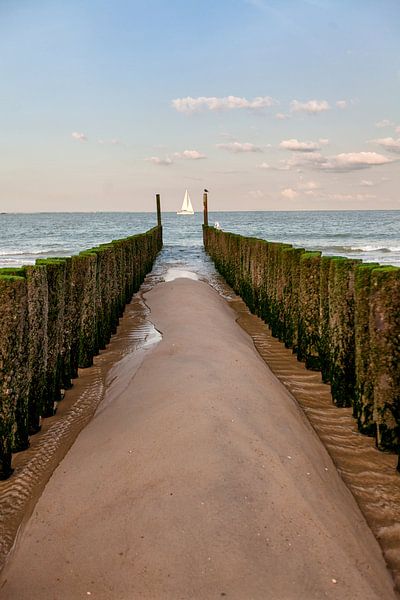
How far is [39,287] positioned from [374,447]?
343 centimetres

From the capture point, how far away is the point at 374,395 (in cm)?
481

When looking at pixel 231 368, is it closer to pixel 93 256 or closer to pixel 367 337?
pixel 367 337

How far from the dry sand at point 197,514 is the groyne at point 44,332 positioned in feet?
1.94

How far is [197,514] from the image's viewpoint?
310cm

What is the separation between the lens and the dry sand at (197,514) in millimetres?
2699

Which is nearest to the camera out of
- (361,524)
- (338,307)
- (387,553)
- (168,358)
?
(387,553)

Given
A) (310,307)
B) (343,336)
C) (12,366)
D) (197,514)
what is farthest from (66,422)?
(310,307)

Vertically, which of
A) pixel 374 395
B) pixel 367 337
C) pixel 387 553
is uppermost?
pixel 367 337

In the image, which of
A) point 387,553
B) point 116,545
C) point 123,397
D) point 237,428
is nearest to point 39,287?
point 123,397

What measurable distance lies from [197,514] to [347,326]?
3.40m

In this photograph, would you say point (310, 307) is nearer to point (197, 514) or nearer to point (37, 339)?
point (37, 339)

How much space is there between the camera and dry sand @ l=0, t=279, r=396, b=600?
2699 mm

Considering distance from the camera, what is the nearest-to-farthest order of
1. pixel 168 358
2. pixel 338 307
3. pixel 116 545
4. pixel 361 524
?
pixel 116 545
pixel 361 524
pixel 338 307
pixel 168 358

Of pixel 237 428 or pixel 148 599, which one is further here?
pixel 237 428
